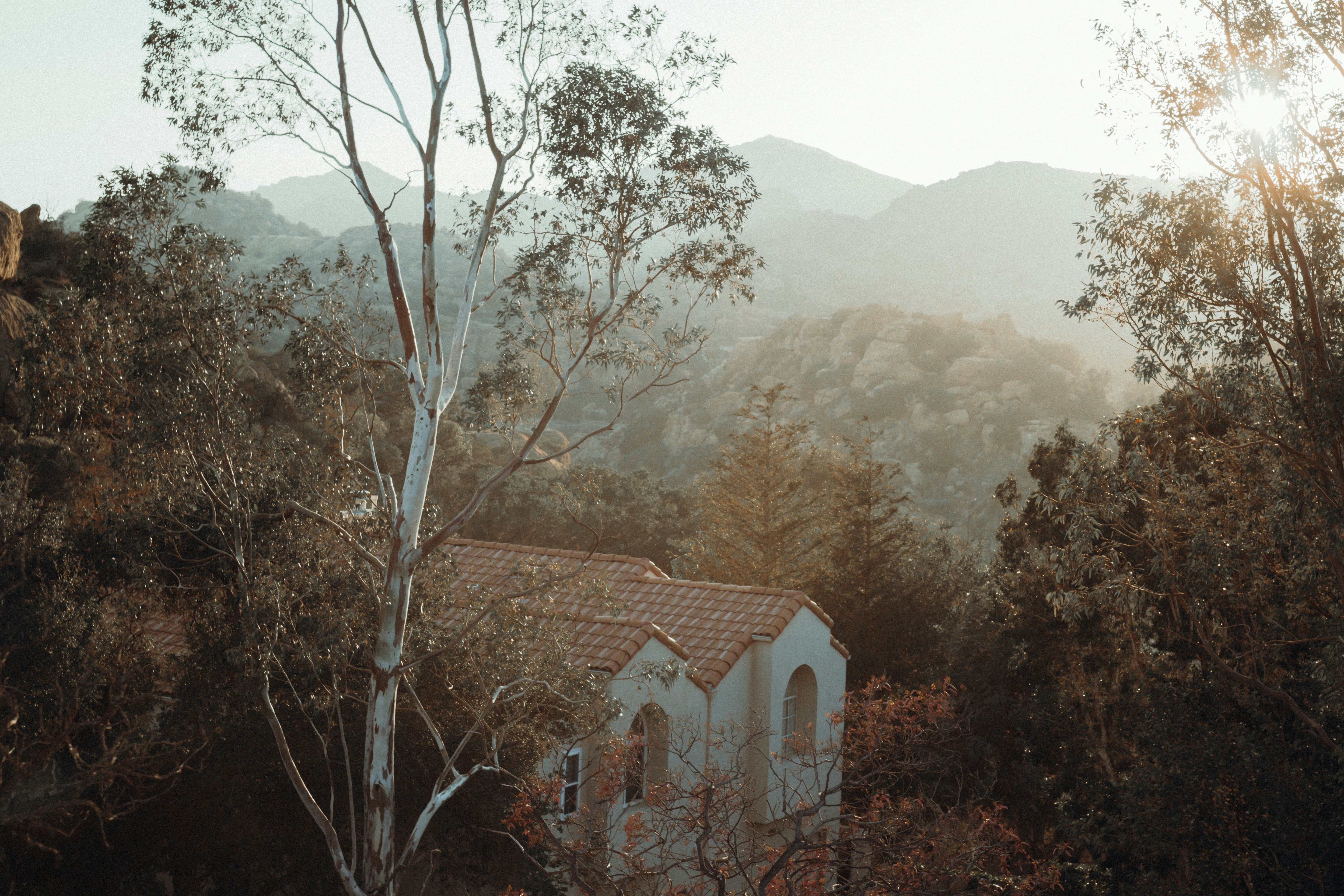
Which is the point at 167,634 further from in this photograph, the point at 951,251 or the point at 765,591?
the point at 951,251

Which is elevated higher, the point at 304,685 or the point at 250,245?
the point at 250,245

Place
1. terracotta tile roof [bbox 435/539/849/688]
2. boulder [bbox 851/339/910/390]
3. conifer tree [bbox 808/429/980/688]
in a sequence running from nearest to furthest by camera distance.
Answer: terracotta tile roof [bbox 435/539/849/688], conifer tree [bbox 808/429/980/688], boulder [bbox 851/339/910/390]

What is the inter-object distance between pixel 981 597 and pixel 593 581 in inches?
743

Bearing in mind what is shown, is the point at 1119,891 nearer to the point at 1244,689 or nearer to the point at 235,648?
the point at 1244,689

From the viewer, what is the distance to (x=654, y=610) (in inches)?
711

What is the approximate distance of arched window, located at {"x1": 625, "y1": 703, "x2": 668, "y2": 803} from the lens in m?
11.5

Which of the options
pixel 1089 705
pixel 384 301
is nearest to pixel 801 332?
pixel 384 301

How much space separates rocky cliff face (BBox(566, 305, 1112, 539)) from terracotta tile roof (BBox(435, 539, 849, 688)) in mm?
49113

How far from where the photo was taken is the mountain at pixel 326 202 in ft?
475

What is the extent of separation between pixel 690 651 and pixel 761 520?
12.8m

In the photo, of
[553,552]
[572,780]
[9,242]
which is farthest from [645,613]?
[9,242]

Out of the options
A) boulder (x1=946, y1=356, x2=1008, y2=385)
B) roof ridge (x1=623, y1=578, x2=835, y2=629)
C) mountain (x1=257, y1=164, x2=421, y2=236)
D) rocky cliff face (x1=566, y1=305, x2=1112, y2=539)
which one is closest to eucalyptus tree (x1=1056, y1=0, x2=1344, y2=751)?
roof ridge (x1=623, y1=578, x2=835, y2=629)

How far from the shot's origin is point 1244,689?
1489cm

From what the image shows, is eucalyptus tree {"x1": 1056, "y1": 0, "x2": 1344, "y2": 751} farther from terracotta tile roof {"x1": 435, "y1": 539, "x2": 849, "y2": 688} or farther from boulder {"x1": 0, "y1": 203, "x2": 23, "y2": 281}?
boulder {"x1": 0, "y1": 203, "x2": 23, "y2": 281}
